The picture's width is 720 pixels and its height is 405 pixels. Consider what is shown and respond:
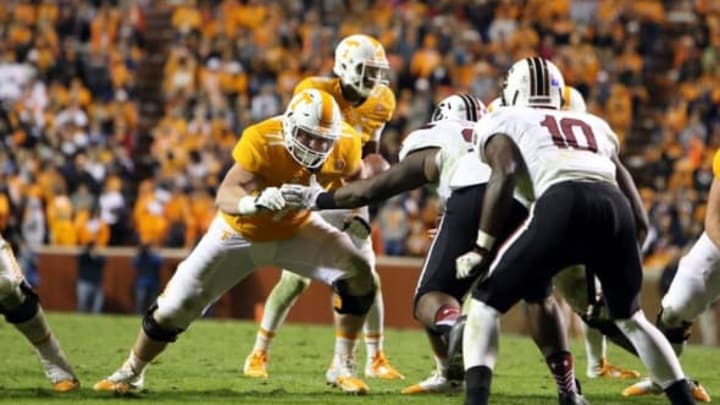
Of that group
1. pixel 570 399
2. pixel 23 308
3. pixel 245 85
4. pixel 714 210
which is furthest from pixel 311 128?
pixel 245 85

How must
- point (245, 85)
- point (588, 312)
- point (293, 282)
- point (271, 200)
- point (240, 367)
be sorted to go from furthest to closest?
point (245, 85) → point (240, 367) → point (293, 282) → point (271, 200) → point (588, 312)

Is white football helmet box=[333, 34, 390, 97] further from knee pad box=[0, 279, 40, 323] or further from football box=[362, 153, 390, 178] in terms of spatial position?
knee pad box=[0, 279, 40, 323]

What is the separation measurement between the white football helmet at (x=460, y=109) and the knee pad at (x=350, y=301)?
1.01 metres

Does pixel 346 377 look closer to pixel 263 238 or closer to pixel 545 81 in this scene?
pixel 263 238

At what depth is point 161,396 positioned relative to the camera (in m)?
8.01

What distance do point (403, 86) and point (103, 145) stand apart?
12.4 feet

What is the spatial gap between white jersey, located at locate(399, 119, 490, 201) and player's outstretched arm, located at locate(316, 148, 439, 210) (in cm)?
15

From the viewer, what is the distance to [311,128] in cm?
778

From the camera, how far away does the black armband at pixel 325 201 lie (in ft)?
24.5

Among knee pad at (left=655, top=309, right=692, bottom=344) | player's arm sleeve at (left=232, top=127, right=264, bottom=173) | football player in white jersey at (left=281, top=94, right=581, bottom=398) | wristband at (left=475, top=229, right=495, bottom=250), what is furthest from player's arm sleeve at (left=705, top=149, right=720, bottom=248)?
player's arm sleeve at (left=232, top=127, right=264, bottom=173)

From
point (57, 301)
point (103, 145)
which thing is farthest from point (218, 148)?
point (57, 301)

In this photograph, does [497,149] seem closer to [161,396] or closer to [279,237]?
[279,237]

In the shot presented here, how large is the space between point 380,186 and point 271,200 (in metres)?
0.53

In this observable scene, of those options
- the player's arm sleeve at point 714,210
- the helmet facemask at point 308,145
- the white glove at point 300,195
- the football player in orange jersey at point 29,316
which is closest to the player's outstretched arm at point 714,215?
the player's arm sleeve at point 714,210
